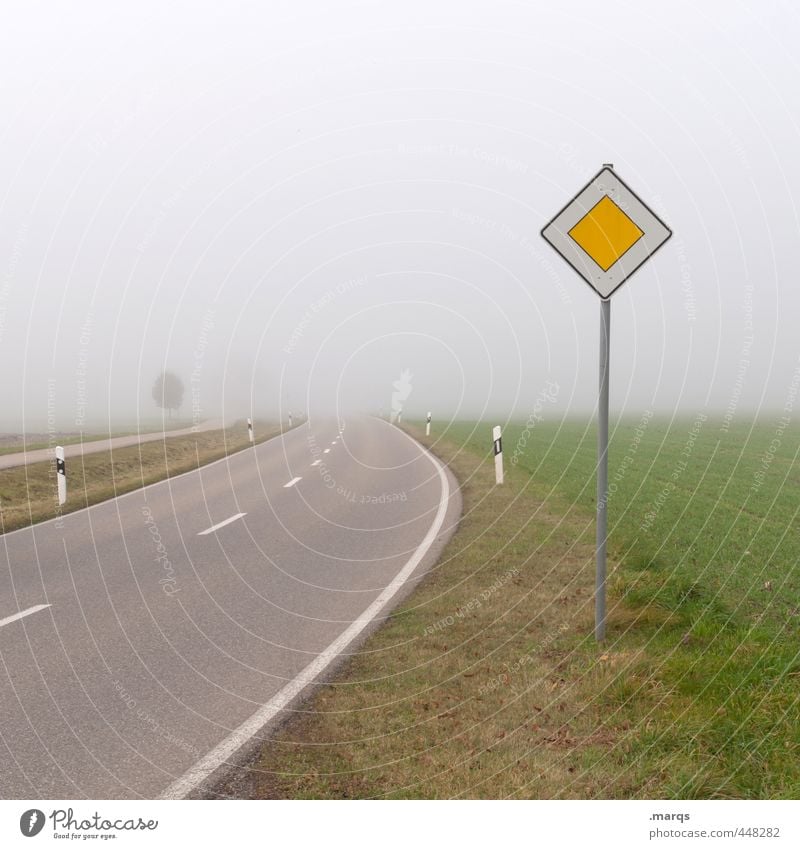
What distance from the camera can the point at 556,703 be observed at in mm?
4391

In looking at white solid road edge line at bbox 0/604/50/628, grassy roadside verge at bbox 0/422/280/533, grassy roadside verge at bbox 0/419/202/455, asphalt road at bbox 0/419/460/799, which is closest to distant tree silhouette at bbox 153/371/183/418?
grassy roadside verge at bbox 0/419/202/455

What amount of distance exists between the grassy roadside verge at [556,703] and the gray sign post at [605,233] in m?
1.23

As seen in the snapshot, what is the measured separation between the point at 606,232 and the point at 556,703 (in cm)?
311

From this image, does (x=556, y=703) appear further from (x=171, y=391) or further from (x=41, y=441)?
(x=171, y=391)

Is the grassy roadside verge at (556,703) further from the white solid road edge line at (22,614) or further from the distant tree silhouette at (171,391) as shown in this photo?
the distant tree silhouette at (171,391)

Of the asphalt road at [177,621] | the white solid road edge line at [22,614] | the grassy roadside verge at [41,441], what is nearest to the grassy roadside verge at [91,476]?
the asphalt road at [177,621]

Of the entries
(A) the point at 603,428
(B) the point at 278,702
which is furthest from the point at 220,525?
(A) the point at 603,428

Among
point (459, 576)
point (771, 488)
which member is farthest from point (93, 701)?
point (771, 488)

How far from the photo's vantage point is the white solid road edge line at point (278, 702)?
→ 362 cm

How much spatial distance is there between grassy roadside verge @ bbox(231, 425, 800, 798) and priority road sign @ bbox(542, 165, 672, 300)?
2620 mm

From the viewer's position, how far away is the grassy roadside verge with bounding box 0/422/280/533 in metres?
14.1

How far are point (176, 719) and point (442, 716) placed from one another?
5.41ft

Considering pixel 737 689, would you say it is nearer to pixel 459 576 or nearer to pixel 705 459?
pixel 459 576

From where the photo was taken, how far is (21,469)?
19078 millimetres
